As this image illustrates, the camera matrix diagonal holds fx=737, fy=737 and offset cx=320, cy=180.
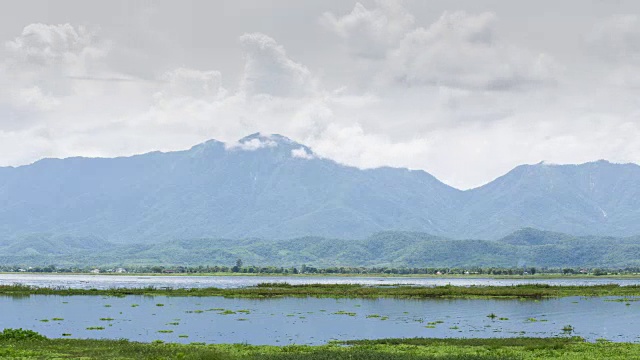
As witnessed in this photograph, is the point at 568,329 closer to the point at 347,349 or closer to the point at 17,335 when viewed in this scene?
the point at 347,349

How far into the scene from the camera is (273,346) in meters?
72.4

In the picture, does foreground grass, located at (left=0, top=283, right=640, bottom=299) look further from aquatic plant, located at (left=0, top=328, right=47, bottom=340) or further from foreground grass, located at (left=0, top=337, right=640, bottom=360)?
aquatic plant, located at (left=0, top=328, right=47, bottom=340)

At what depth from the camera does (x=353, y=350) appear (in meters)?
66.5

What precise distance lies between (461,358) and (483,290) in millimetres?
103072

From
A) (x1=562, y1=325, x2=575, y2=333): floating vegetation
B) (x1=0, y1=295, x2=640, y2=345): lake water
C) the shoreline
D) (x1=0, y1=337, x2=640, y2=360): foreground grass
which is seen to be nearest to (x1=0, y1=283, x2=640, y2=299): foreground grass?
(x1=0, y1=295, x2=640, y2=345): lake water

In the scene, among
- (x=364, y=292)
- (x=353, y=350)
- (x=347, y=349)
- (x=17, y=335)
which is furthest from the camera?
(x=364, y=292)

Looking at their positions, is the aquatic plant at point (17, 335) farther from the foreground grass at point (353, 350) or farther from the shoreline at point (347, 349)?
the foreground grass at point (353, 350)

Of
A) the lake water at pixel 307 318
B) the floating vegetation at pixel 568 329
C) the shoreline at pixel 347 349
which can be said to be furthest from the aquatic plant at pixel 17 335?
the floating vegetation at pixel 568 329

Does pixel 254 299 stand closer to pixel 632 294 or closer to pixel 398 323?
pixel 398 323

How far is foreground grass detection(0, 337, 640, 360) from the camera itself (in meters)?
61.6

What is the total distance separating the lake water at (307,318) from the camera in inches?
3356

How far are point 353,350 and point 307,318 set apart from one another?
127 ft

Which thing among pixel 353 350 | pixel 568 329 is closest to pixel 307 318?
pixel 568 329

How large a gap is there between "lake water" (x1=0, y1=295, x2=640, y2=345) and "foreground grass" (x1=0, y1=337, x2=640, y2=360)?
319 inches
